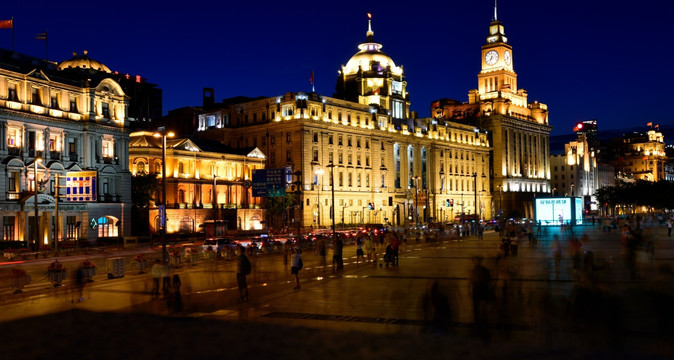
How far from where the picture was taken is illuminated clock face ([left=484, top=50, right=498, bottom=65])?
18138 centimetres

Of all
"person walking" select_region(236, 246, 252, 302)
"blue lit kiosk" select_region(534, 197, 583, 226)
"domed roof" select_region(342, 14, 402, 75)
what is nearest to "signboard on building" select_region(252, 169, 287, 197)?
"person walking" select_region(236, 246, 252, 302)

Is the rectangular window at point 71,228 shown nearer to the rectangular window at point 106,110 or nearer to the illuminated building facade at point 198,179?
the rectangular window at point 106,110

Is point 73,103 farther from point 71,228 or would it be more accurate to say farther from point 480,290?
point 480,290

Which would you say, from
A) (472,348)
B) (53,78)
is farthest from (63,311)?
(53,78)

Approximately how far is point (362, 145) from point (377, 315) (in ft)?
320

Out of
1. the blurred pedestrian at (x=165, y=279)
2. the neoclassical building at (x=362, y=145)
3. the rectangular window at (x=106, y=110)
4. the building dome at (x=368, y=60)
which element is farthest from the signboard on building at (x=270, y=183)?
the building dome at (x=368, y=60)

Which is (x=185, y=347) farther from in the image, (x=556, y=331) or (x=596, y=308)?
(x=596, y=308)

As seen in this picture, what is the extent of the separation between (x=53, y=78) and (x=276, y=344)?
57599mm

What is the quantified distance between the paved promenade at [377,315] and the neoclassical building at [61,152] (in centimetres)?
2977

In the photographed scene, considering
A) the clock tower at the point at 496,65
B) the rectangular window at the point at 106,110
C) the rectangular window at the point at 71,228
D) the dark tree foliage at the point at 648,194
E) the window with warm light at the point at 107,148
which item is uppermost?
the clock tower at the point at 496,65

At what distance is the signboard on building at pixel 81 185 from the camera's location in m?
57.7

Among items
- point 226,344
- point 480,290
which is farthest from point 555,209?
point 226,344

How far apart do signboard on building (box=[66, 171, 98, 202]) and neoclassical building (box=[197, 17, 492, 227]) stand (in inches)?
1414

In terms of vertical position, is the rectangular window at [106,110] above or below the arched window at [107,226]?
above
